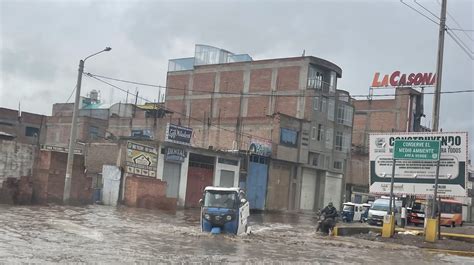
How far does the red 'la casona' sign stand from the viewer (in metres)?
73.2

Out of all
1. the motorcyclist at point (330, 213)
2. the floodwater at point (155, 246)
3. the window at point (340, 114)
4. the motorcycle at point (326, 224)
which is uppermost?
the window at point (340, 114)

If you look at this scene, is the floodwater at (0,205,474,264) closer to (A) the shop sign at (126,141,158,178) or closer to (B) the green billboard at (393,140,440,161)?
(B) the green billboard at (393,140,440,161)

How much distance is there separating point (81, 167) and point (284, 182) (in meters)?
25.2

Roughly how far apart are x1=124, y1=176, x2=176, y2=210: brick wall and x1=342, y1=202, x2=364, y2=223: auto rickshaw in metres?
12.1

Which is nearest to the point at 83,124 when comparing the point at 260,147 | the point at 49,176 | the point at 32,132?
the point at 32,132

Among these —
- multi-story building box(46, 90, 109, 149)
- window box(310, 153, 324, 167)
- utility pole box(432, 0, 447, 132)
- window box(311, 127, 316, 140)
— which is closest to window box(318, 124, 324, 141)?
window box(311, 127, 316, 140)

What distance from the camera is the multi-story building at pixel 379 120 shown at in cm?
7544

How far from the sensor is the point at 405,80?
75438 millimetres

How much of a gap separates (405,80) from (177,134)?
43.6 m

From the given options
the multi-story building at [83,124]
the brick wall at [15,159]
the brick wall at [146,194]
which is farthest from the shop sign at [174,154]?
the multi-story building at [83,124]

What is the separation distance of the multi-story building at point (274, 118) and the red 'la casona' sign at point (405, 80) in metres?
13.0

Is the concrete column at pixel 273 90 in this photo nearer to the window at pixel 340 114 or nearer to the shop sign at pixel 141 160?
the window at pixel 340 114

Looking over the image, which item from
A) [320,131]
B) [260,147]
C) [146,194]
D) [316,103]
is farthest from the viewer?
[316,103]

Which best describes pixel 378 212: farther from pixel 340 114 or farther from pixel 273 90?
pixel 273 90
